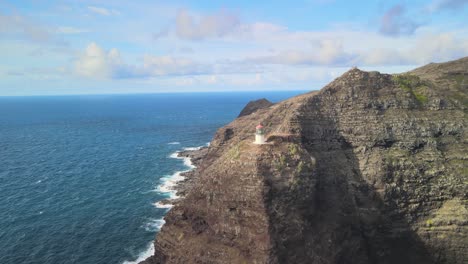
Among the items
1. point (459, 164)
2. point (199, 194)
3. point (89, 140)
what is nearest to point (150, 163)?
point (89, 140)

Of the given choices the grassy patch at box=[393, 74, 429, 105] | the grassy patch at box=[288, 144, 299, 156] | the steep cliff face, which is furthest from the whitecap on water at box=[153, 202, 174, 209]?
the grassy patch at box=[393, 74, 429, 105]

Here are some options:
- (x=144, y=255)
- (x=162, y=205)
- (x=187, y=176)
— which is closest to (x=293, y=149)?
(x=144, y=255)

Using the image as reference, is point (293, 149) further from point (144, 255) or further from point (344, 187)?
point (144, 255)

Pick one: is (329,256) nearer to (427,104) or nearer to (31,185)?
(427,104)

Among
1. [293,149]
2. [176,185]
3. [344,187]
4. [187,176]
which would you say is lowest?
[176,185]

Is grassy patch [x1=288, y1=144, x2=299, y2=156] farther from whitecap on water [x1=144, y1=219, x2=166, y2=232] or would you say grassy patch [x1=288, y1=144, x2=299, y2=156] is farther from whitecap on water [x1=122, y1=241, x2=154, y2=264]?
whitecap on water [x1=144, y1=219, x2=166, y2=232]

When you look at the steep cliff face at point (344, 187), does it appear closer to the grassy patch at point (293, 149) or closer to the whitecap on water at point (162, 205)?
the grassy patch at point (293, 149)

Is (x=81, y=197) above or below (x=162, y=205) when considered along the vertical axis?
above

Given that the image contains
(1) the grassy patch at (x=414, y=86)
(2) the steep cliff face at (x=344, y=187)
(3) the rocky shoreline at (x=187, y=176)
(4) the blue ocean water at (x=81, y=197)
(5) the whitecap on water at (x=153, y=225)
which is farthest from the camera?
(3) the rocky shoreline at (x=187, y=176)

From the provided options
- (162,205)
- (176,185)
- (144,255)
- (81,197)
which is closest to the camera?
(144,255)

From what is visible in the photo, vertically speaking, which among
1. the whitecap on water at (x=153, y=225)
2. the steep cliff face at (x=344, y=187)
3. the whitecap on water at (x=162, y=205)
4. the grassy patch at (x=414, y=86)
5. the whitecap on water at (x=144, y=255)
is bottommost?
the whitecap on water at (x=144, y=255)

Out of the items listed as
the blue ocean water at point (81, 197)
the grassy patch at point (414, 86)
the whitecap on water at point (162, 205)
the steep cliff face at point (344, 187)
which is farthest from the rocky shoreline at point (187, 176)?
the grassy patch at point (414, 86)
